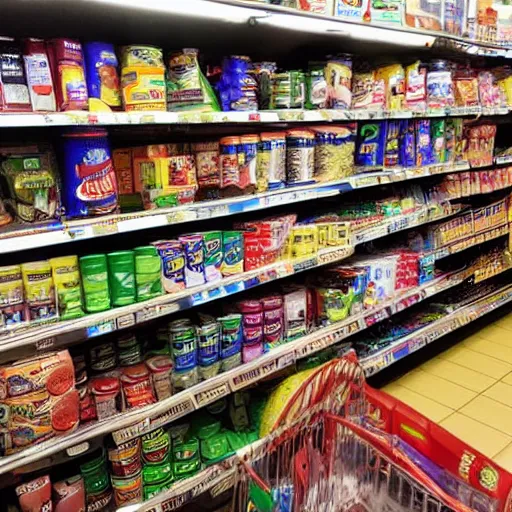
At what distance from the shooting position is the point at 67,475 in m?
1.81

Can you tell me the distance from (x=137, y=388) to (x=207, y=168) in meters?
0.83

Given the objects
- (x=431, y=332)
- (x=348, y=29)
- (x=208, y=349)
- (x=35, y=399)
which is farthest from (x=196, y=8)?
(x=431, y=332)

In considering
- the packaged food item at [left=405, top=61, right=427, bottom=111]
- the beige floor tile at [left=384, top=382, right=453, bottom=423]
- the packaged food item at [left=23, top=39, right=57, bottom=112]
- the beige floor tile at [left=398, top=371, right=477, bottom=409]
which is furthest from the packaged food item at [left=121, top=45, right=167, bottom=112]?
the beige floor tile at [left=398, top=371, right=477, bottom=409]

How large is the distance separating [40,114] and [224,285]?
2.86ft

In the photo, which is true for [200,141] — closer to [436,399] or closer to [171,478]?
[171,478]

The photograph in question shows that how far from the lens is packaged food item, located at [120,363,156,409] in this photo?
5.98 feet

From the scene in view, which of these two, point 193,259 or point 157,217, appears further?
point 193,259

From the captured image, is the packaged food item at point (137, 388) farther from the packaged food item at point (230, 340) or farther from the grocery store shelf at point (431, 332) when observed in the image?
the grocery store shelf at point (431, 332)

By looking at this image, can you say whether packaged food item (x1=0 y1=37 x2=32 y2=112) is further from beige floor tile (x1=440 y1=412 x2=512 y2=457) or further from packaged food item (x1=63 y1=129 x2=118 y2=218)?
beige floor tile (x1=440 y1=412 x2=512 y2=457)

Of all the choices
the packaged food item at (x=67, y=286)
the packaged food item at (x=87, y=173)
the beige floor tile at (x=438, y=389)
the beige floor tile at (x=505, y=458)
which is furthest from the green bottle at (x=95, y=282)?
the beige floor tile at (x=438, y=389)

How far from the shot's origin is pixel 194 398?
1905mm

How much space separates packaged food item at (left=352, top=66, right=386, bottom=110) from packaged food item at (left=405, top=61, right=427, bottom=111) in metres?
0.18

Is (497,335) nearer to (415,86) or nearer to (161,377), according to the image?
(415,86)

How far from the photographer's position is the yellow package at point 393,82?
2.48 m
